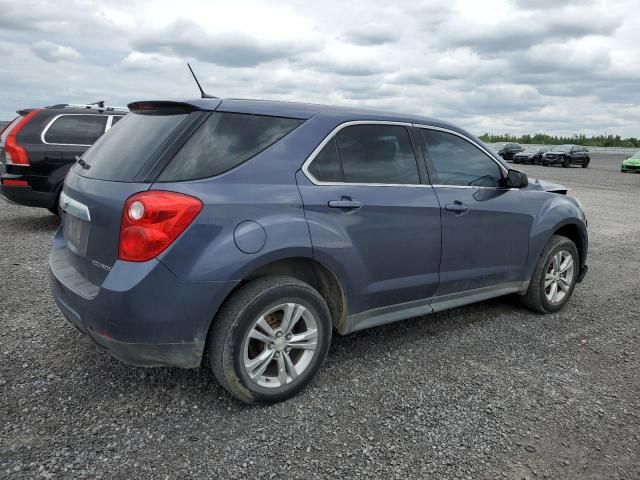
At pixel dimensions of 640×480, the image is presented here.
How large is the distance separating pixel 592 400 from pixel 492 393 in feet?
1.97

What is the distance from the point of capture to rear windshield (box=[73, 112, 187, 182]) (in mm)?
A: 2939

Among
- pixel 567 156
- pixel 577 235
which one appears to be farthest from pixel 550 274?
pixel 567 156

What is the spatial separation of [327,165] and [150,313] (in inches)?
52.5

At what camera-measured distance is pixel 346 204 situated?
3.25 m

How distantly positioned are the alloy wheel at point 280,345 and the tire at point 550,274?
2.42 meters

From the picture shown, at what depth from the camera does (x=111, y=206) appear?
2.82 m

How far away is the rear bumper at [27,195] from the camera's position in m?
7.55

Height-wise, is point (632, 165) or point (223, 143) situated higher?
point (223, 143)

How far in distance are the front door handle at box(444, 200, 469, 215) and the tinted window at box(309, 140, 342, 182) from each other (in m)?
0.93

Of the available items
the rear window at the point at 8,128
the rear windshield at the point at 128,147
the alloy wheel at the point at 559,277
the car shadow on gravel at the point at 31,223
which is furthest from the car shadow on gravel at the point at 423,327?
the rear window at the point at 8,128

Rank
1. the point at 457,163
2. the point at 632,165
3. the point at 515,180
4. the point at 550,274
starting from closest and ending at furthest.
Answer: the point at 457,163 < the point at 515,180 < the point at 550,274 < the point at 632,165

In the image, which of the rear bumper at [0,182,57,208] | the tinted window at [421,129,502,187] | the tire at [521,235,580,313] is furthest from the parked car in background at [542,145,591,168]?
the tinted window at [421,129,502,187]

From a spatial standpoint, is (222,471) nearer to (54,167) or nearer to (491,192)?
(491,192)

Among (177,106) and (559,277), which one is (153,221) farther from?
(559,277)
